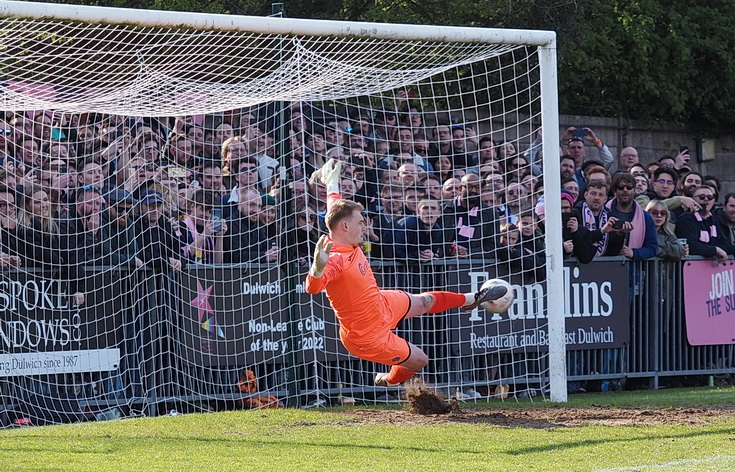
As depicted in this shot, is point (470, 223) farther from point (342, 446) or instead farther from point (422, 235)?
point (342, 446)

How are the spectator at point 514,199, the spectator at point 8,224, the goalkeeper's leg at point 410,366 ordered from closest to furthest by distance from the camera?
the goalkeeper's leg at point 410,366 → the spectator at point 8,224 → the spectator at point 514,199

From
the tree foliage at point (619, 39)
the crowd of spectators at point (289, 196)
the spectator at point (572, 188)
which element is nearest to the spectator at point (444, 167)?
the crowd of spectators at point (289, 196)

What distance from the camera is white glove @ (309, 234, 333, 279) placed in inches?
334

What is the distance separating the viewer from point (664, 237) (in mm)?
13289

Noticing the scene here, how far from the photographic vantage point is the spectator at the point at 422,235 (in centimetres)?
1193

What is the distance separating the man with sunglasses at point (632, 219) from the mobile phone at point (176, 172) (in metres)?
5.05

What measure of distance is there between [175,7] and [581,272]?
287 inches

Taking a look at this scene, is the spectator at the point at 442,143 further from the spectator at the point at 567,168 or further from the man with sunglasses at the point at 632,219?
the man with sunglasses at the point at 632,219

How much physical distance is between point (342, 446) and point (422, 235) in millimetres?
4622

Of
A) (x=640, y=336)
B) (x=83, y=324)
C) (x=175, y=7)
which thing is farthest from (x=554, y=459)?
(x=175, y=7)

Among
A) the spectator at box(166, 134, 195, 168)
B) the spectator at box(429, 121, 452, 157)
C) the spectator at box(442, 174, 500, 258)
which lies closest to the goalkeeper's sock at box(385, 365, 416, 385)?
the spectator at box(442, 174, 500, 258)

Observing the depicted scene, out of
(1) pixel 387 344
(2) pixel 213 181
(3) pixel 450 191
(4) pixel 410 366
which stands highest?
(2) pixel 213 181

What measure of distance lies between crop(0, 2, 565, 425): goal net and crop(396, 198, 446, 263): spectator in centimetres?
A: 3

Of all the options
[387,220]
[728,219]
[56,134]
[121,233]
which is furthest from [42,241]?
[728,219]
